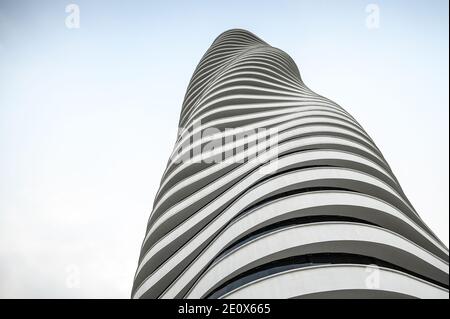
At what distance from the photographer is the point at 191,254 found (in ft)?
68.2

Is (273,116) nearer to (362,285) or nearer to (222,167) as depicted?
(222,167)

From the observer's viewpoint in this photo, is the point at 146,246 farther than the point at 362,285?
Yes

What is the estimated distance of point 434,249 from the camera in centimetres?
2039

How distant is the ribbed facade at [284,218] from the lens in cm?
1526

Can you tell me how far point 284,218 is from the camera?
18859mm

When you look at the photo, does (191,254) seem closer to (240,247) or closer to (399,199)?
(240,247)

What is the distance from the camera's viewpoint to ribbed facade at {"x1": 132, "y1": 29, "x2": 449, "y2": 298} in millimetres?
15258

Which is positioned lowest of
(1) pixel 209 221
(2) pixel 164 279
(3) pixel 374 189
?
(2) pixel 164 279

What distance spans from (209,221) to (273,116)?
12.4 metres
